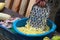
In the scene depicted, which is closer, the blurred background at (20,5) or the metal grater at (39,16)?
the metal grater at (39,16)

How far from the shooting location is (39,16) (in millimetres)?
1427

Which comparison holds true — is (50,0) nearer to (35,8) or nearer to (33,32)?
(35,8)

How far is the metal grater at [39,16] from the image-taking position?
Answer: 4.61ft

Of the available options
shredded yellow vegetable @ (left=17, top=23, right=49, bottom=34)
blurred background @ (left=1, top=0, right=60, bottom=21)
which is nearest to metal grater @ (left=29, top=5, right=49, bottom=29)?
shredded yellow vegetable @ (left=17, top=23, right=49, bottom=34)

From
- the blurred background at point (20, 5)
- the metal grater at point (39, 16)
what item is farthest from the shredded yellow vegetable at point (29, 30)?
the blurred background at point (20, 5)

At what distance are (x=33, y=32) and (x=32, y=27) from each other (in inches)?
3.4

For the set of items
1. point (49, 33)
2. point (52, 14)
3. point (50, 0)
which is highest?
point (50, 0)

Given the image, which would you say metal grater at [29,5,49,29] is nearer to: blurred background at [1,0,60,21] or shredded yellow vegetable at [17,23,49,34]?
shredded yellow vegetable at [17,23,49,34]

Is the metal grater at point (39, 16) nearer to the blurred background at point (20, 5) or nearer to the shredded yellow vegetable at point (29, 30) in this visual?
the shredded yellow vegetable at point (29, 30)

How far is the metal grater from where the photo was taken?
141 cm

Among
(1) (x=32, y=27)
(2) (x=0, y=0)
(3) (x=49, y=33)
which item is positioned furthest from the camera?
(2) (x=0, y=0)

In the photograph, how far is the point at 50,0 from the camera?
1.61 metres

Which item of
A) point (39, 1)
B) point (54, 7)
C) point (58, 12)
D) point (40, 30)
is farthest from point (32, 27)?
point (58, 12)

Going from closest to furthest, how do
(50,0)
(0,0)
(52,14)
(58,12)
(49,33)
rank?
(49,33) → (50,0) → (52,14) → (58,12) → (0,0)
